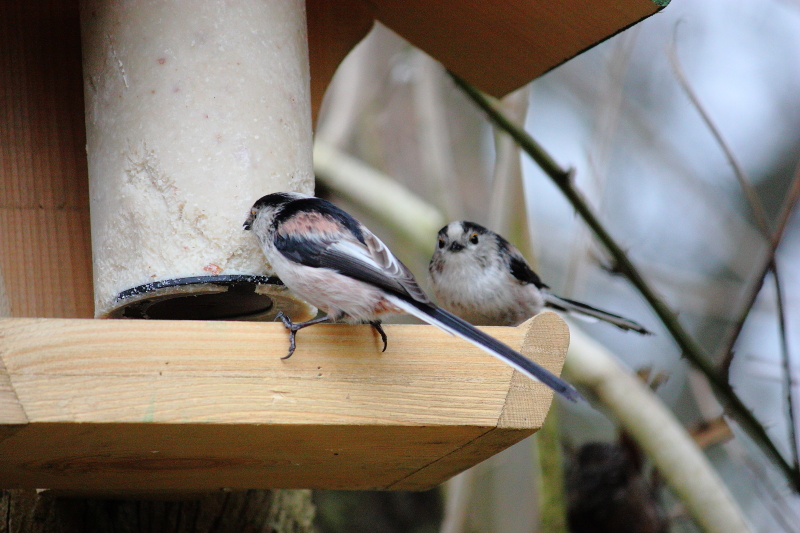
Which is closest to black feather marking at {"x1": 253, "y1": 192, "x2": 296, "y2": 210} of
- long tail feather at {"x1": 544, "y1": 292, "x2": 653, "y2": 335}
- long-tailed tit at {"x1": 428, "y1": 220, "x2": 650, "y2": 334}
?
long-tailed tit at {"x1": 428, "y1": 220, "x2": 650, "y2": 334}

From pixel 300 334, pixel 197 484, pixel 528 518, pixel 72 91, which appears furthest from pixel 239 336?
pixel 528 518

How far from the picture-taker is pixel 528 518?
2539 mm

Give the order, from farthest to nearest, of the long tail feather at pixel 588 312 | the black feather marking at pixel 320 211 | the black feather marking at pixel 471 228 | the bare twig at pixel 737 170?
the black feather marking at pixel 471 228 < the long tail feather at pixel 588 312 < the bare twig at pixel 737 170 < the black feather marking at pixel 320 211

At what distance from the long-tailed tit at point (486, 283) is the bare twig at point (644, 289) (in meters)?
0.13

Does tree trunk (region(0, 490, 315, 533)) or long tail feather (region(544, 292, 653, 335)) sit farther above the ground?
long tail feather (region(544, 292, 653, 335))

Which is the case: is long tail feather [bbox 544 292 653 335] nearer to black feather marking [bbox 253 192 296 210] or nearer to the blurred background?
the blurred background

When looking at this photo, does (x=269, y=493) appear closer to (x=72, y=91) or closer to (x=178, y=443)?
(x=178, y=443)

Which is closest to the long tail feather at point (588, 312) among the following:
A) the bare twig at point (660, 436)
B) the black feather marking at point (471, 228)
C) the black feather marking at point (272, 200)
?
the bare twig at point (660, 436)

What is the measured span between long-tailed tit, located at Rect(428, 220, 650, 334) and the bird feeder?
0.43m

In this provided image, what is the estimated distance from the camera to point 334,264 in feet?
4.38

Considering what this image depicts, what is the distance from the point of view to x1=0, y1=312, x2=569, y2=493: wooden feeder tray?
3.59 ft

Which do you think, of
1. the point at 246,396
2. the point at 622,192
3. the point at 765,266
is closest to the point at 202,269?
the point at 246,396

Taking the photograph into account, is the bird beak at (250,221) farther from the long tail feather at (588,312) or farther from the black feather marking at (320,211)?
the long tail feather at (588,312)

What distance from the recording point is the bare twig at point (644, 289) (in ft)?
6.32
